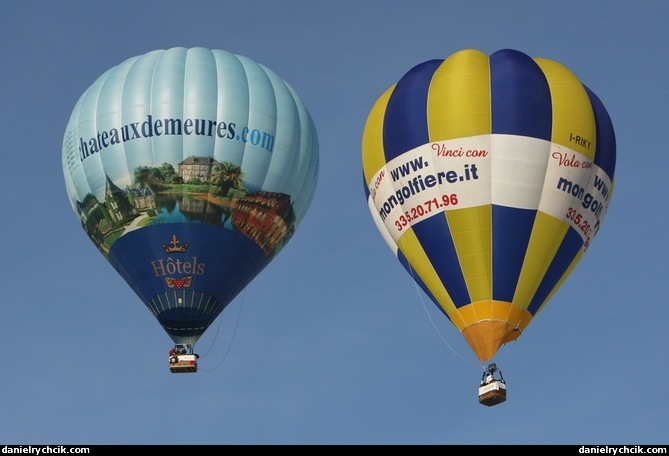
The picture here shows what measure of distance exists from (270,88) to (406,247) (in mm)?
5428

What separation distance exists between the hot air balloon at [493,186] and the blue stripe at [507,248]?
0.07 feet

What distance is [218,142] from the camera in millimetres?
42000

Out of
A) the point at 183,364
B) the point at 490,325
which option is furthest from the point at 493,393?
the point at 183,364

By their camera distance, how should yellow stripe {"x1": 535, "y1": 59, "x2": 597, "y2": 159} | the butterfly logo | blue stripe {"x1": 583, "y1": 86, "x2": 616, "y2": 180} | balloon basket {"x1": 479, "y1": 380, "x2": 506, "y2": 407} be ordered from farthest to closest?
the butterfly logo
blue stripe {"x1": 583, "y1": 86, "x2": 616, "y2": 180}
yellow stripe {"x1": 535, "y1": 59, "x2": 597, "y2": 159}
balloon basket {"x1": 479, "y1": 380, "x2": 506, "y2": 407}

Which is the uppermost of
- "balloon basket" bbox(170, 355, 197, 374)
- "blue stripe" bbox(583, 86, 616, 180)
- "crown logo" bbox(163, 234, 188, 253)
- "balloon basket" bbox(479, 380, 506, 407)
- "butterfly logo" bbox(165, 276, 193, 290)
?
"blue stripe" bbox(583, 86, 616, 180)

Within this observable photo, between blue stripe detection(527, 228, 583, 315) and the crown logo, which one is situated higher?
the crown logo

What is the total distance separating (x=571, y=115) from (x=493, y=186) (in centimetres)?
227

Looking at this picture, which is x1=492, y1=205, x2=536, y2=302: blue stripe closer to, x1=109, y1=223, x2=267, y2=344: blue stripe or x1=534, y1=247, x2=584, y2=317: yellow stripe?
x1=534, y1=247, x2=584, y2=317: yellow stripe

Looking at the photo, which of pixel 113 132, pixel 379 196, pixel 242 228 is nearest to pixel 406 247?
pixel 379 196

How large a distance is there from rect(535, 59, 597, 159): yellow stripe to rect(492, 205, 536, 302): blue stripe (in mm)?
1833

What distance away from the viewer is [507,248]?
39.2m

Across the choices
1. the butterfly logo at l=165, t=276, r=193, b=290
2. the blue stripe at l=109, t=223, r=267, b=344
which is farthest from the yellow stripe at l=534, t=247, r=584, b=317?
the butterfly logo at l=165, t=276, r=193, b=290

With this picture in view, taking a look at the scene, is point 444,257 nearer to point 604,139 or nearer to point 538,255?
point 538,255

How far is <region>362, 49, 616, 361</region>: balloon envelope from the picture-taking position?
39250 millimetres
